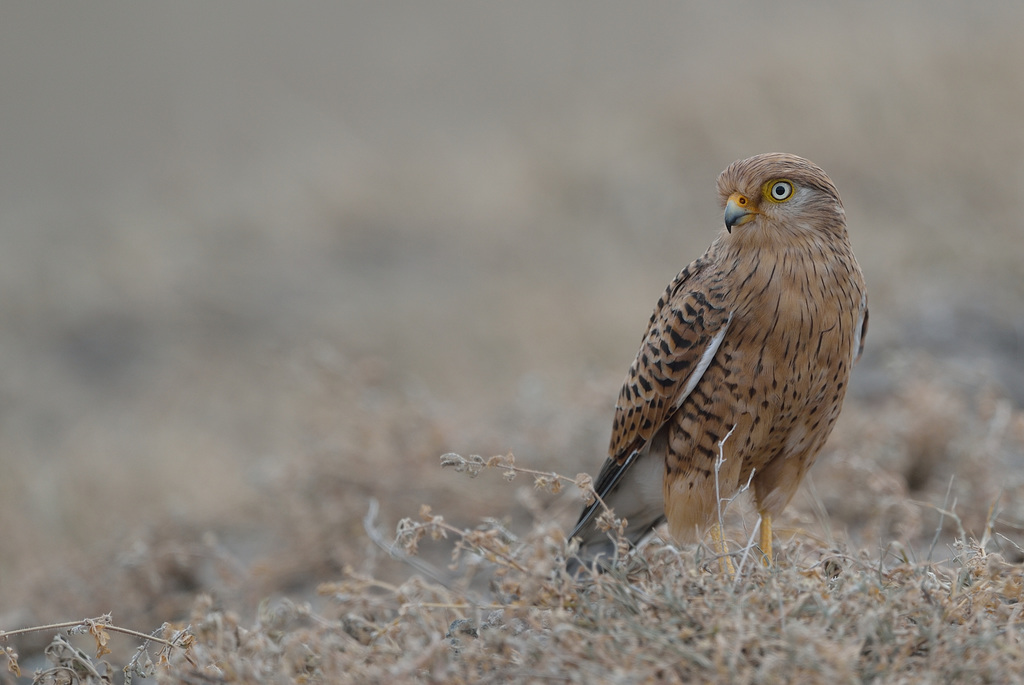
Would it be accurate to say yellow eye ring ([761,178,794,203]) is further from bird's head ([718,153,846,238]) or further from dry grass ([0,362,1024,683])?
dry grass ([0,362,1024,683])

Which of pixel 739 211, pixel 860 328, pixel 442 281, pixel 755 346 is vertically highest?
pixel 442 281

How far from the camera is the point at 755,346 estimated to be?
9.51 feet

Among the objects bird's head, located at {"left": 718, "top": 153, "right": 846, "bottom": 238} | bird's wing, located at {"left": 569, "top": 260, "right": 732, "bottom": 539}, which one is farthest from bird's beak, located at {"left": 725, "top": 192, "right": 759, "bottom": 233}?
bird's wing, located at {"left": 569, "top": 260, "right": 732, "bottom": 539}

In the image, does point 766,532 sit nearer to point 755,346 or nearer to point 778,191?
point 755,346

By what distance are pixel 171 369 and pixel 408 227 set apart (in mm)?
3191

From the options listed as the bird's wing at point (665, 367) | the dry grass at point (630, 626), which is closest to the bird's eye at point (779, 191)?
the bird's wing at point (665, 367)

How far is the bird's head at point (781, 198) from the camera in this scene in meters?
2.90

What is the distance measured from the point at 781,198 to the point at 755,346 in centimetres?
45

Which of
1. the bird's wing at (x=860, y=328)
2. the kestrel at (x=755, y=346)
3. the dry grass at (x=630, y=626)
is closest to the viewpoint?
the dry grass at (x=630, y=626)

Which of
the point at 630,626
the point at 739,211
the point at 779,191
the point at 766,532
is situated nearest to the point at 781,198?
the point at 779,191

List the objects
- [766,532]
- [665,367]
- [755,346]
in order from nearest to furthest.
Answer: [755,346], [665,367], [766,532]

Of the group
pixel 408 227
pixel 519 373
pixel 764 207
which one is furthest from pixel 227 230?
pixel 764 207

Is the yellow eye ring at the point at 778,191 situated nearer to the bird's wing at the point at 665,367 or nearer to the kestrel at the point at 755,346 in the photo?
the kestrel at the point at 755,346

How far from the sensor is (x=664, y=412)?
3107 mm
